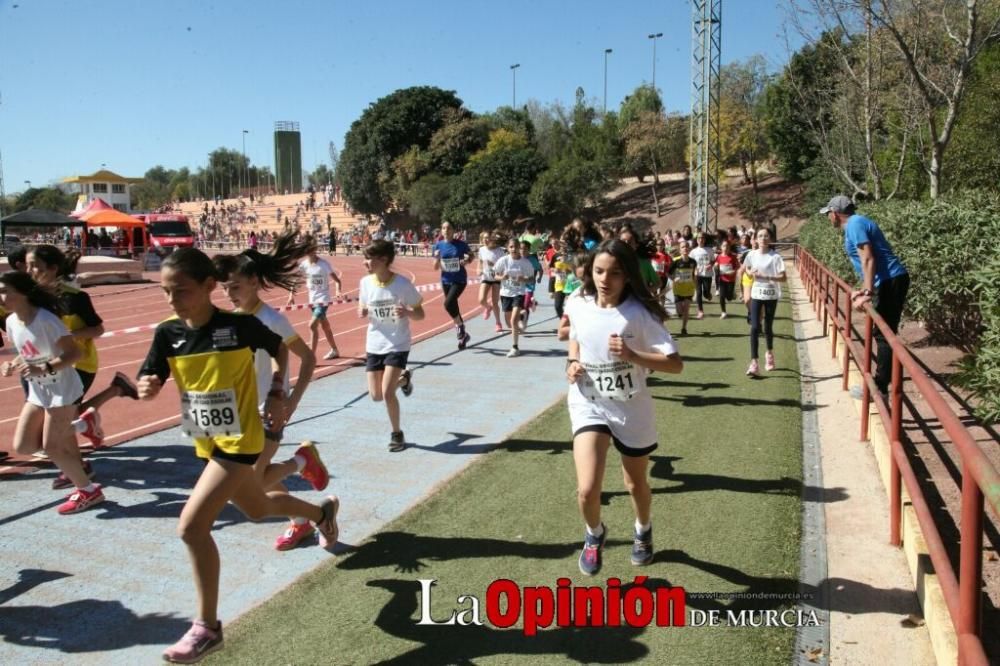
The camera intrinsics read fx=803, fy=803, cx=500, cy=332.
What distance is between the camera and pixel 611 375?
4.27 metres

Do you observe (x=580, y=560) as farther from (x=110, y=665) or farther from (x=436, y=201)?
(x=436, y=201)

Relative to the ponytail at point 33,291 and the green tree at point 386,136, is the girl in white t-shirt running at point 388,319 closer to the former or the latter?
the ponytail at point 33,291

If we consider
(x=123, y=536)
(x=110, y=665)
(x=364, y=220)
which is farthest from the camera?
(x=364, y=220)

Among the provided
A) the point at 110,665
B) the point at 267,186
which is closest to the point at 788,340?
the point at 110,665

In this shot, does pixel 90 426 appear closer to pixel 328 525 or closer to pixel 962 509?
pixel 328 525

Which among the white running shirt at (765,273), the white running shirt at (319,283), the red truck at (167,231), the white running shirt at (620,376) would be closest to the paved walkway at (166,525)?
the white running shirt at (620,376)

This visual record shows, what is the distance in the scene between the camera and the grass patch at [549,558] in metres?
3.81

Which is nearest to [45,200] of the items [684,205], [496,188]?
[496,188]

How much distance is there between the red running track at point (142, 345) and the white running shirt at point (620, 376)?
5246 mm

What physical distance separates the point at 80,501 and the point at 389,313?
9.11 feet

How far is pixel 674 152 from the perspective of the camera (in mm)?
61594

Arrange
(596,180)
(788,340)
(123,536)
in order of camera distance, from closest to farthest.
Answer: (123,536)
(788,340)
(596,180)

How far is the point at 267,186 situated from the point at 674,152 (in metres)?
101

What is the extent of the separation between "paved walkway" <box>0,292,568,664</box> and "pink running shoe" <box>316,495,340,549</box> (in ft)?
0.28
